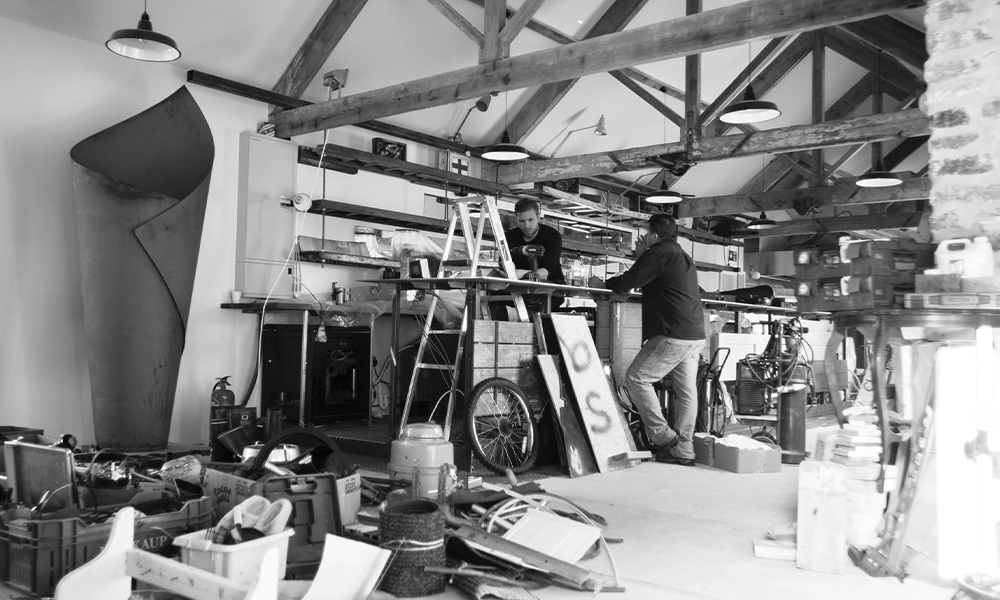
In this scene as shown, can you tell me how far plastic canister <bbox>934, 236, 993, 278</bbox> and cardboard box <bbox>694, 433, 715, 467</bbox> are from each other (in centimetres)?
312

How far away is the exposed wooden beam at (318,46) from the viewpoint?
300 inches

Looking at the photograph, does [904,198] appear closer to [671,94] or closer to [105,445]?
[671,94]

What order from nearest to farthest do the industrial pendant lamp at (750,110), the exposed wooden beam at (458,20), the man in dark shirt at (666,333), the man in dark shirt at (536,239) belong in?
the man in dark shirt at (666,333) → the man in dark shirt at (536,239) → the exposed wooden beam at (458,20) → the industrial pendant lamp at (750,110)

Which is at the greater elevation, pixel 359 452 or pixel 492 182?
pixel 492 182

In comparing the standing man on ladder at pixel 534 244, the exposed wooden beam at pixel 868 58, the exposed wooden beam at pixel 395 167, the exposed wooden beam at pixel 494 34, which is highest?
the exposed wooden beam at pixel 868 58

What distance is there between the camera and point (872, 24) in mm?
8484

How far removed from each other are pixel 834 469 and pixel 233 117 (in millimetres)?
6339

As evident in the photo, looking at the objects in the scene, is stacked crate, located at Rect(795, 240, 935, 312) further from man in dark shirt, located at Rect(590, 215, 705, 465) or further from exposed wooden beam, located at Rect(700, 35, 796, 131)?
exposed wooden beam, located at Rect(700, 35, 796, 131)

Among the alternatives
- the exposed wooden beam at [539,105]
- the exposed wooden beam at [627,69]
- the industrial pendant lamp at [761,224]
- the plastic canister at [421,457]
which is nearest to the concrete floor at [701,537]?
the plastic canister at [421,457]

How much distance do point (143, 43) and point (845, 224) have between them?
12275mm

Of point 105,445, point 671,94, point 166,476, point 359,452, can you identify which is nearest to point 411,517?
point 166,476

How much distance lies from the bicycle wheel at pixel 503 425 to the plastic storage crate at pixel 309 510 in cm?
206

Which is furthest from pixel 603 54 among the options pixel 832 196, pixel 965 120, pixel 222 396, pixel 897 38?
pixel 832 196

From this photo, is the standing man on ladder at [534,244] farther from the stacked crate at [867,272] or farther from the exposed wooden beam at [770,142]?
the exposed wooden beam at [770,142]
